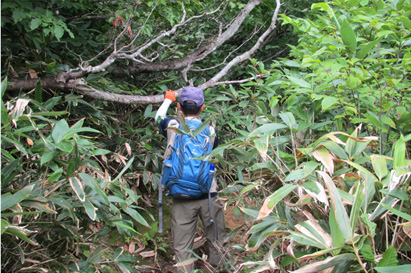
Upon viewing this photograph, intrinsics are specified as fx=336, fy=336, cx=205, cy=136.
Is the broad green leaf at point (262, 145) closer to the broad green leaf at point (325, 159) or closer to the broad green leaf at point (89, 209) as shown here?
the broad green leaf at point (325, 159)

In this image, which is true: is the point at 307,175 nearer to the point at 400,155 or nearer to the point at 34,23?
the point at 400,155

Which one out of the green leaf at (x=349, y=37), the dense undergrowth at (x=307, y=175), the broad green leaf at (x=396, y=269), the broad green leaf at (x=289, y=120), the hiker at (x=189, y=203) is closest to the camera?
the broad green leaf at (x=396, y=269)

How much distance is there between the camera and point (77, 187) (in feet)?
5.96

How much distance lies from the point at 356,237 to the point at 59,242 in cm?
192

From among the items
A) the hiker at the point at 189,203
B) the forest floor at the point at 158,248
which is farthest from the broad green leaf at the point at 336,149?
the forest floor at the point at 158,248

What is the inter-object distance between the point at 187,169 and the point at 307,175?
1.55 metres

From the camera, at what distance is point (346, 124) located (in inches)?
84.3

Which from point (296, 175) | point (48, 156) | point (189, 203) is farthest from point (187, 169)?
point (296, 175)

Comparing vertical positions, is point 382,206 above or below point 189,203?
above

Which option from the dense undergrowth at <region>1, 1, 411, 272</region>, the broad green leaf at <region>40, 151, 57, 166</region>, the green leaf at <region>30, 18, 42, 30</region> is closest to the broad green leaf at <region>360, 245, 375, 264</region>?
the dense undergrowth at <region>1, 1, 411, 272</region>

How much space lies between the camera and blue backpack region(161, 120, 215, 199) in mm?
2809

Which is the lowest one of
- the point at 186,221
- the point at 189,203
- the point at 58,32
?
the point at 186,221

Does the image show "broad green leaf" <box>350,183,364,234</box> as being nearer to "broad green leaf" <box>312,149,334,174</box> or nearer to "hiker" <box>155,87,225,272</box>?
"broad green leaf" <box>312,149,334,174</box>

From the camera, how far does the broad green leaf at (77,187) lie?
1.79 m
